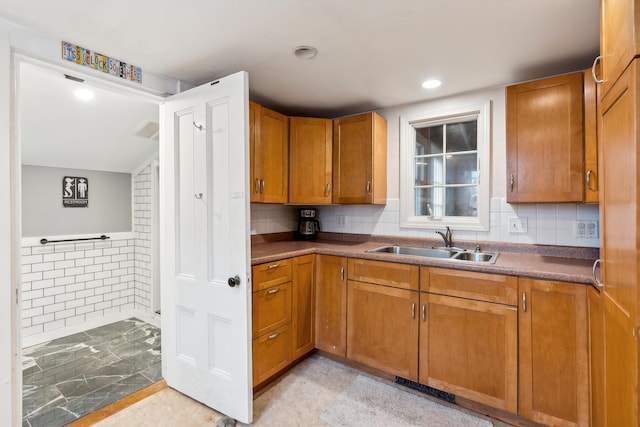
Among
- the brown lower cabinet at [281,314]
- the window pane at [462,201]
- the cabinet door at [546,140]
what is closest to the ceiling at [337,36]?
the cabinet door at [546,140]

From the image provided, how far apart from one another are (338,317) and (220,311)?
982 millimetres

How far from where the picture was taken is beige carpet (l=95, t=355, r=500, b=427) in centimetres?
182

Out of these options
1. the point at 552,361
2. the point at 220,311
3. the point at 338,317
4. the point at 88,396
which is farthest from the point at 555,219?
the point at 88,396

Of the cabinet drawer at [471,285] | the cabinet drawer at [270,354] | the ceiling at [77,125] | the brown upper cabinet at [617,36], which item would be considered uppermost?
the ceiling at [77,125]

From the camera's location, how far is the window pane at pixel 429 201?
2.71 metres

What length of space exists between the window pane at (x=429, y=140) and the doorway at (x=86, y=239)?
220cm

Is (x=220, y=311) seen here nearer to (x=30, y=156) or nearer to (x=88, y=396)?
(x=88, y=396)

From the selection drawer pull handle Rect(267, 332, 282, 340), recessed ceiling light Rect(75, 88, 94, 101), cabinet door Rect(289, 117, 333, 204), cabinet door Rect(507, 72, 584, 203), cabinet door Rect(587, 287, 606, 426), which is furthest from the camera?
cabinet door Rect(289, 117, 333, 204)

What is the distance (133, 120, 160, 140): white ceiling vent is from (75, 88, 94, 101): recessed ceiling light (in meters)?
0.47

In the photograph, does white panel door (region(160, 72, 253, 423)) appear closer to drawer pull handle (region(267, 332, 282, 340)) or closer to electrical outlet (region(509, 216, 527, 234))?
drawer pull handle (region(267, 332, 282, 340))

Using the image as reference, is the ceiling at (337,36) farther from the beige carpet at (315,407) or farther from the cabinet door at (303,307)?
the beige carpet at (315,407)

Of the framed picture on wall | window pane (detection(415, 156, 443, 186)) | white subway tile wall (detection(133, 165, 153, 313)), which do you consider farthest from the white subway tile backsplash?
window pane (detection(415, 156, 443, 186))

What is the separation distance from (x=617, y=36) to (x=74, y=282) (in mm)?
4445

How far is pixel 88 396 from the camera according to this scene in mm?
2047
